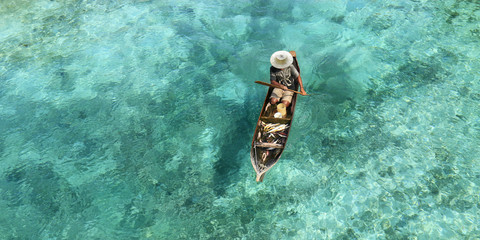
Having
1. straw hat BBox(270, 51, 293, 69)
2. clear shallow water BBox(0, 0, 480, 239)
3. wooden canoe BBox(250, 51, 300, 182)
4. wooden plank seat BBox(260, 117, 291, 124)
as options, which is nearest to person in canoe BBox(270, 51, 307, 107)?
straw hat BBox(270, 51, 293, 69)

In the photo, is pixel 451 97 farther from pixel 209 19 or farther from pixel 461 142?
pixel 209 19

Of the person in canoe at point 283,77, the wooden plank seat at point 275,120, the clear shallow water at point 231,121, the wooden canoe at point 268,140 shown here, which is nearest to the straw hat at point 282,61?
the person in canoe at point 283,77

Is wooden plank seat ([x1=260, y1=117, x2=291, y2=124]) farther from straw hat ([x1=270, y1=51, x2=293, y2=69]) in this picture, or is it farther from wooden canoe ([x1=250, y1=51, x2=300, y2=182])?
straw hat ([x1=270, y1=51, x2=293, y2=69])

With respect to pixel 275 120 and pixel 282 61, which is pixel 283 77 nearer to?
pixel 282 61

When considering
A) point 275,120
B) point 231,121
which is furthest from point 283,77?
point 231,121

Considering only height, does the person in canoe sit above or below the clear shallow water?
above

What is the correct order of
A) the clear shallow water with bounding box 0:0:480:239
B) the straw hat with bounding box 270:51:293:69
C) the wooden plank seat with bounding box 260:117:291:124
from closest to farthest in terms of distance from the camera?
the clear shallow water with bounding box 0:0:480:239 → the wooden plank seat with bounding box 260:117:291:124 → the straw hat with bounding box 270:51:293:69

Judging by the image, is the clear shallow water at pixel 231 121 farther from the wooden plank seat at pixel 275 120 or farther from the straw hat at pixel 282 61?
the straw hat at pixel 282 61
